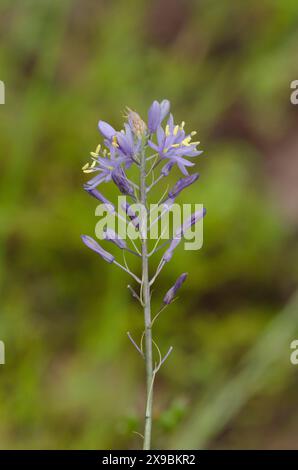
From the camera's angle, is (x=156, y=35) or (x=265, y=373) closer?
(x=265, y=373)

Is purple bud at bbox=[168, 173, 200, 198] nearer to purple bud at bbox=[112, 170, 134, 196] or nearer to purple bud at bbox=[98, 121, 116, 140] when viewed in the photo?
purple bud at bbox=[112, 170, 134, 196]

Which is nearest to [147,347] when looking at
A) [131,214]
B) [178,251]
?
[131,214]

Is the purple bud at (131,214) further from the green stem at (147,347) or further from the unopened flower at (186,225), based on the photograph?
the unopened flower at (186,225)

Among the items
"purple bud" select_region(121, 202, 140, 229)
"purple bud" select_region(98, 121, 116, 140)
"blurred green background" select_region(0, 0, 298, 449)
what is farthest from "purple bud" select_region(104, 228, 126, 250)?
"blurred green background" select_region(0, 0, 298, 449)

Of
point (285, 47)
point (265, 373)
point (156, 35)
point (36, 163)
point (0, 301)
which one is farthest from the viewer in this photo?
point (156, 35)

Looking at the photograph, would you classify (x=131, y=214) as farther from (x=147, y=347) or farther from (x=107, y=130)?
(x=147, y=347)
